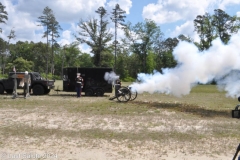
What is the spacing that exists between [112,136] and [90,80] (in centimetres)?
1398

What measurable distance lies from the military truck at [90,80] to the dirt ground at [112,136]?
29.9ft

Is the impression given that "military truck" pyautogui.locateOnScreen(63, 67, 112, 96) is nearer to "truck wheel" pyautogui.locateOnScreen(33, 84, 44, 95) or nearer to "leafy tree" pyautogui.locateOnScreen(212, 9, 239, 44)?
"truck wheel" pyautogui.locateOnScreen(33, 84, 44, 95)

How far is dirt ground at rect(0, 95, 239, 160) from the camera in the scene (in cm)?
733

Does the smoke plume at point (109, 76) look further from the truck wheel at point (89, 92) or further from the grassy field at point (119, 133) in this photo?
the grassy field at point (119, 133)

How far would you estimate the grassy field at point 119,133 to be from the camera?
7535 millimetres

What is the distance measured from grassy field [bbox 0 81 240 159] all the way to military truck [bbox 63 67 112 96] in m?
8.44

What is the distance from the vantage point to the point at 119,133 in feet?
31.2

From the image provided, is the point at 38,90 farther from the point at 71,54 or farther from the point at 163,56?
the point at 71,54

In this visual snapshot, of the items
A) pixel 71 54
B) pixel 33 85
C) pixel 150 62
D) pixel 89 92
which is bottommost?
pixel 89 92

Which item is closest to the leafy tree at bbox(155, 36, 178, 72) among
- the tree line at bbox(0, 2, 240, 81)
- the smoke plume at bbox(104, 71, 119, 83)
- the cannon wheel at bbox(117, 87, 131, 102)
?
the tree line at bbox(0, 2, 240, 81)

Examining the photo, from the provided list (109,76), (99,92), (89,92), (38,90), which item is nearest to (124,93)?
(109,76)

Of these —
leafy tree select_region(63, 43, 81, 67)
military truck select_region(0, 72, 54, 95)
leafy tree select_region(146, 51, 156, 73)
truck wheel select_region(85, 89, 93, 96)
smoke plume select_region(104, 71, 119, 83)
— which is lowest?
truck wheel select_region(85, 89, 93, 96)

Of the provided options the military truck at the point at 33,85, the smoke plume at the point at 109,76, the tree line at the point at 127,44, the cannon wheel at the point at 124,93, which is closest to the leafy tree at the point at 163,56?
the tree line at the point at 127,44

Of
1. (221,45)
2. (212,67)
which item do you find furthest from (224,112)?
(221,45)
